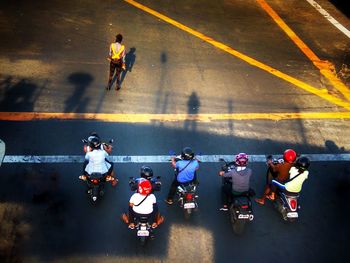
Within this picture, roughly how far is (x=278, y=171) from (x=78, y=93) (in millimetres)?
6481

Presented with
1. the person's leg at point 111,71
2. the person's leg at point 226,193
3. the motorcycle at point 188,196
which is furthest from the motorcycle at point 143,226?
the person's leg at point 111,71

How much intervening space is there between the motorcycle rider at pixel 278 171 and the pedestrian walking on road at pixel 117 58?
212 inches

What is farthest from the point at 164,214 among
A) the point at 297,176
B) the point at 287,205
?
the point at 297,176

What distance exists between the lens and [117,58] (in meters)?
11.9

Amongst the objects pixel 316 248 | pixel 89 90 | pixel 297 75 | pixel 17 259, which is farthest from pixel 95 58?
pixel 316 248

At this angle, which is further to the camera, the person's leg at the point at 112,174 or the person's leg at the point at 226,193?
the person's leg at the point at 112,174

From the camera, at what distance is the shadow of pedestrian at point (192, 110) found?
1151 cm

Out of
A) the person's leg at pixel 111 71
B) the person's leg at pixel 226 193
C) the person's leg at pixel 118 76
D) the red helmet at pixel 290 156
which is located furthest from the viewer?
the person's leg at pixel 118 76

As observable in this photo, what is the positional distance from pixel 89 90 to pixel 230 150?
4724mm

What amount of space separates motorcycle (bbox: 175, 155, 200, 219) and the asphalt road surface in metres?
0.31

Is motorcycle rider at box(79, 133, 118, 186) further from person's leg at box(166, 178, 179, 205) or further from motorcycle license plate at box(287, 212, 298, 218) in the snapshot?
motorcycle license plate at box(287, 212, 298, 218)

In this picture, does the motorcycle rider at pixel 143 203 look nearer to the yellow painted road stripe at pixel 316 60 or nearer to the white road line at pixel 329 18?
the yellow painted road stripe at pixel 316 60

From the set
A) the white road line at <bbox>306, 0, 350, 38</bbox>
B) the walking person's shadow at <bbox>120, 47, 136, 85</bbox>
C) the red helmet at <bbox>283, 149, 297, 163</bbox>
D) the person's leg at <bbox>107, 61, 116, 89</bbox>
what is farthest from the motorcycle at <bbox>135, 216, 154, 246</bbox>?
the white road line at <bbox>306, 0, 350, 38</bbox>

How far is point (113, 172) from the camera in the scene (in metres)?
9.63
